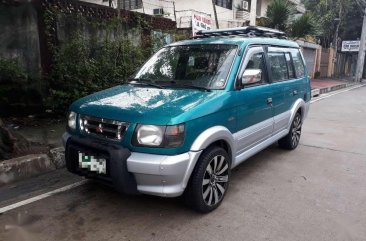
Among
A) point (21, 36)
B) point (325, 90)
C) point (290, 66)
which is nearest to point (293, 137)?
point (290, 66)

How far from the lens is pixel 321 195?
4.18 meters

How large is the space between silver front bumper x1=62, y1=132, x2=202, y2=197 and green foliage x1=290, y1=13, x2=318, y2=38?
13.6 meters

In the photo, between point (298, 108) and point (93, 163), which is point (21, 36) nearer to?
point (93, 163)

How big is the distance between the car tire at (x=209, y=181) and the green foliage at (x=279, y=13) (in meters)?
12.5

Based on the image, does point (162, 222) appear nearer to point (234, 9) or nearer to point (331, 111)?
point (331, 111)

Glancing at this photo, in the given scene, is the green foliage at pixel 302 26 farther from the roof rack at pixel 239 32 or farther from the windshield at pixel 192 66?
the windshield at pixel 192 66

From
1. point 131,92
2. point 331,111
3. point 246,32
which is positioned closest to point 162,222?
point 131,92

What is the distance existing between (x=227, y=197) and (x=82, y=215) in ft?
5.41

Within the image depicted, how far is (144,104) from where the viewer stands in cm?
344

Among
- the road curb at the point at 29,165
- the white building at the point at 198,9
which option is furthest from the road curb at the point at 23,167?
the white building at the point at 198,9

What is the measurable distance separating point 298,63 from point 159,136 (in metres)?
3.85

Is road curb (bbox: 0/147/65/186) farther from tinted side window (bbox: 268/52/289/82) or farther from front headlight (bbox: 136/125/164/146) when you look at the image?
tinted side window (bbox: 268/52/289/82)

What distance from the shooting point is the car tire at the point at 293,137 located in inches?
233

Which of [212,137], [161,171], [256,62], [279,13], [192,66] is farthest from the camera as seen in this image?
[279,13]
